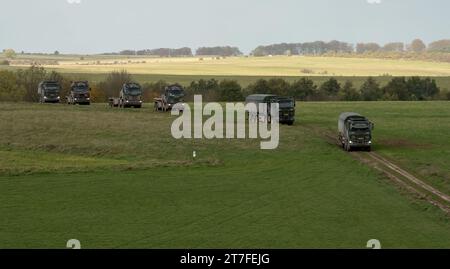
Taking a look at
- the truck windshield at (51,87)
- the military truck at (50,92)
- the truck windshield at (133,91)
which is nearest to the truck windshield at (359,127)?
the truck windshield at (133,91)

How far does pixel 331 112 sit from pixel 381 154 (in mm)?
41720

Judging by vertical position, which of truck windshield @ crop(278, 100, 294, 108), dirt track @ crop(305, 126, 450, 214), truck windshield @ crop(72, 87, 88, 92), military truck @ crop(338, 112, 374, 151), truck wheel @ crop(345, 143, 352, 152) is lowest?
dirt track @ crop(305, 126, 450, 214)

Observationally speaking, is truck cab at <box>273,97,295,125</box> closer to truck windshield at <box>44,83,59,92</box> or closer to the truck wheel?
the truck wheel

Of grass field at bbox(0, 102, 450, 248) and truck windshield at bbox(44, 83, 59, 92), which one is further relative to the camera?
truck windshield at bbox(44, 83, 59, 92)

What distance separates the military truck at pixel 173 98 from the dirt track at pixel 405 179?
30730 mm

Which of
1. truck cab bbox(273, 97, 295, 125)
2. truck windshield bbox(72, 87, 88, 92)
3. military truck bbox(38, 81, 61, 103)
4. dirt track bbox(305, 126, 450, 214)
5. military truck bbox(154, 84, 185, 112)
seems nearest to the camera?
dirt track bbox(305, 126, 450, 214)

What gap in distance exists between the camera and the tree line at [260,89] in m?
146

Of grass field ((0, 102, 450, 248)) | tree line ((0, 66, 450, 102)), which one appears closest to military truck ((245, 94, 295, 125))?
grass field ((0, 102, 450, 248))

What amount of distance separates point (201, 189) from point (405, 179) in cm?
1587

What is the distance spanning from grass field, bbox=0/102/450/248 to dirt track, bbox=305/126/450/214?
2.78 feet

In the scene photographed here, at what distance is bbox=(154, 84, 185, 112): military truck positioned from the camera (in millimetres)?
91750

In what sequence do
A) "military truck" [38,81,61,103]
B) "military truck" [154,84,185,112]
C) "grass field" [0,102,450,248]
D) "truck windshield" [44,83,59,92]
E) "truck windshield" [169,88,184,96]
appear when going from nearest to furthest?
"grass field" [0,102,450,248], "military truck" [154,84,185,112], "truck windshield" [169,88,184,96], "military truck" [38,81,61,103], "truck windshield" [44,83,59,92]
